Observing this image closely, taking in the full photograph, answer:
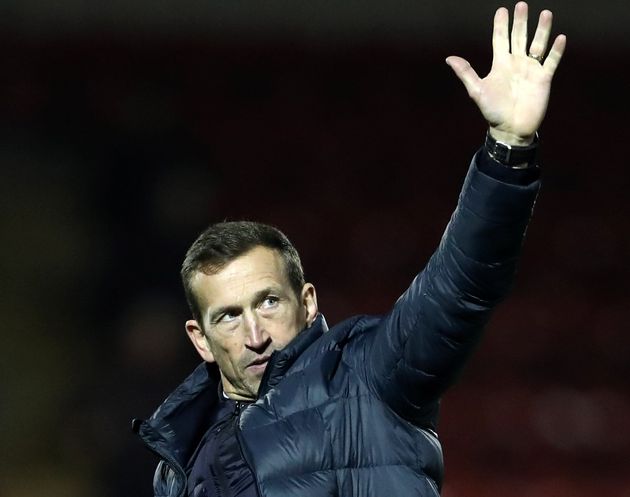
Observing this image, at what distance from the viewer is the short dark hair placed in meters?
1.62

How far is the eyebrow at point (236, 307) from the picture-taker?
1.58 meters

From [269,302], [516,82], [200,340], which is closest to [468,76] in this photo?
[516,82]

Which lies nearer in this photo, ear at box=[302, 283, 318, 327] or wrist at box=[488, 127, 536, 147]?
wrist at box=[488, 127, 536, 147]

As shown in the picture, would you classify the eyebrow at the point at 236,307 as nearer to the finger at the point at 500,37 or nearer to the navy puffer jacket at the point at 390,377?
the navy puffer jacket at the point at 390,377

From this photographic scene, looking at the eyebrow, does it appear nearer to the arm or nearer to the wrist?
the arm

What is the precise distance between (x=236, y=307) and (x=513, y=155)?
19.9 inches

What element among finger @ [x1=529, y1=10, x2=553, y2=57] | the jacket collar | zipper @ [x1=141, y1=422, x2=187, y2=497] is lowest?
zipper @ [x1=141, y1=422, x2=187, y2=497]

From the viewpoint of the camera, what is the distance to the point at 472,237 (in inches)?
48.9

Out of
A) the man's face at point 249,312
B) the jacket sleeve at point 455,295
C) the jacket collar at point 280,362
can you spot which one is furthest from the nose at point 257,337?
the jacket sleeve at point 455,295

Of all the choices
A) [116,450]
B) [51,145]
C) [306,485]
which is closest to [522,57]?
[306,485]

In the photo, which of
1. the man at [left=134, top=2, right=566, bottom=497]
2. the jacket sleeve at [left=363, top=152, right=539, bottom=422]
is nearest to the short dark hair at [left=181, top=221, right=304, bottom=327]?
the man at [left=134, top=2, right=566, bottom=497]

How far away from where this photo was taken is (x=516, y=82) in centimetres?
126

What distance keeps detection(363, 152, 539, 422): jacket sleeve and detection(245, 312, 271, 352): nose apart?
25 centimetres

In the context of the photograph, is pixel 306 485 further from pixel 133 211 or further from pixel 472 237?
pixel 133 211
